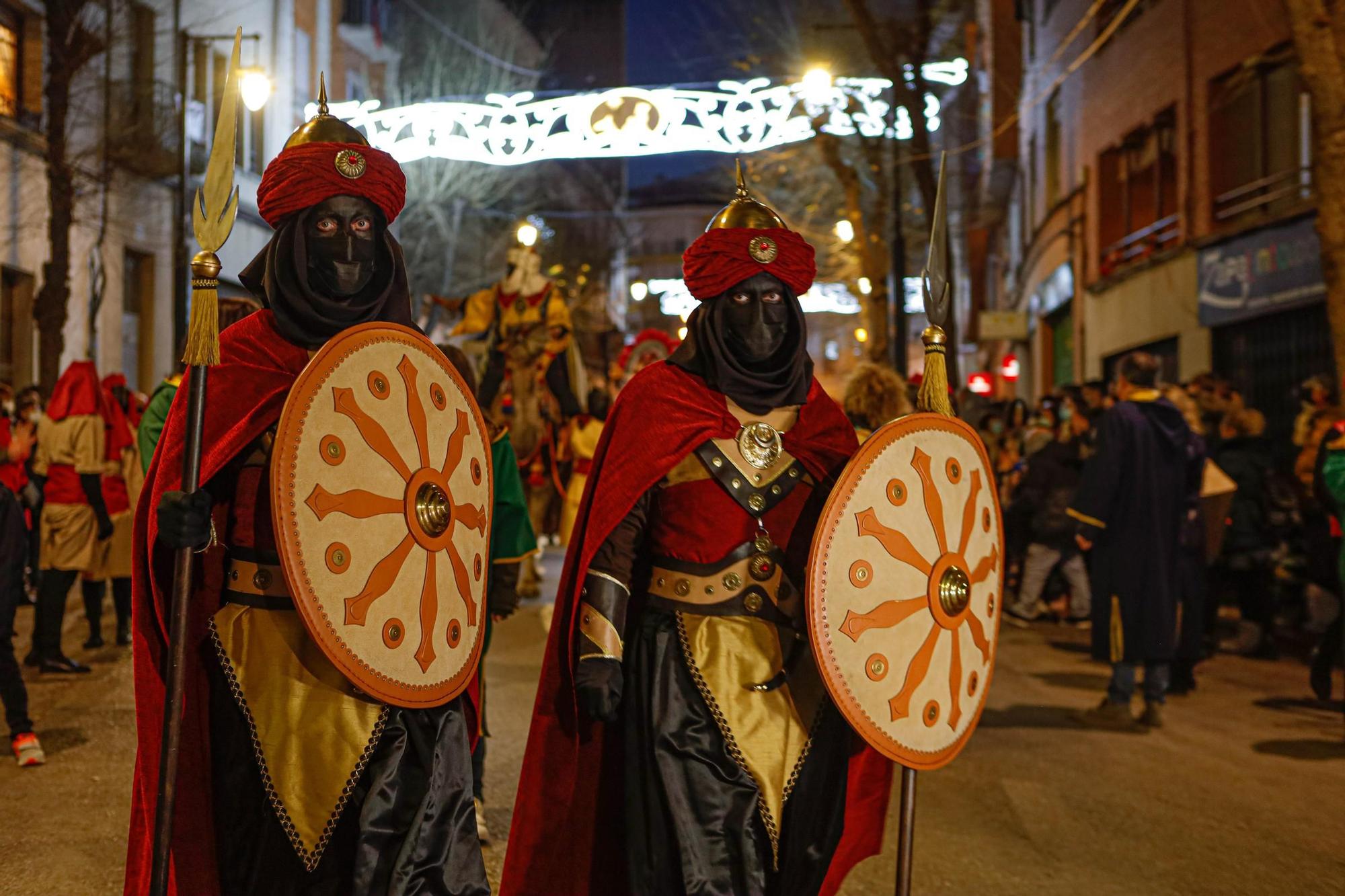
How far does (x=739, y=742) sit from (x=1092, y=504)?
16.2 feet

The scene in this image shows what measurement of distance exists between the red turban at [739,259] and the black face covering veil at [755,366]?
0.05 meters

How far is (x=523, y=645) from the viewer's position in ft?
33.5

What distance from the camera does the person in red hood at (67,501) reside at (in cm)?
883

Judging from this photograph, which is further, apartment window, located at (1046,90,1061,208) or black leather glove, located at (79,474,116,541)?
apartment window, located at (1046,90,1061,208)

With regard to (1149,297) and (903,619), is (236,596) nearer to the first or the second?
(903,619)

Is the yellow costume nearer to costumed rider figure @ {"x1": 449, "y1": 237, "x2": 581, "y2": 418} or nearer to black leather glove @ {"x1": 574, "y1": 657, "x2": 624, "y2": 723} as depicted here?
costumed rider figure @ {"x1": 449, "y1": 237, "x2": 581, "y2": 418}

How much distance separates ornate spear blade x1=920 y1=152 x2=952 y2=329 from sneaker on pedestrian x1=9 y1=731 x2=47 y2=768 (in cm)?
484

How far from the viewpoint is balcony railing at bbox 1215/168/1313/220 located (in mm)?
15922

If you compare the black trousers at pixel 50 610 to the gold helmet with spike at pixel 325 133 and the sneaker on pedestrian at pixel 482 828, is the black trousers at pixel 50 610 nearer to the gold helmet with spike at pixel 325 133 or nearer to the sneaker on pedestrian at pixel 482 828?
the sneaker on pedestrian at pixel 482 828

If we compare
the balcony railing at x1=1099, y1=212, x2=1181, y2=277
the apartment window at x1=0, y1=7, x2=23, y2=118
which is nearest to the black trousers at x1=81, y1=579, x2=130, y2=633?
the apartment window at x1=0, y1=7, x2=23, y2=118

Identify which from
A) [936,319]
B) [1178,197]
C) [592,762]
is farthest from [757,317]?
[1178,197]

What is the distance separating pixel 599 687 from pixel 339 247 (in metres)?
1.28

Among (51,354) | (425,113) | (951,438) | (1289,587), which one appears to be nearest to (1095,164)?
(425,113)

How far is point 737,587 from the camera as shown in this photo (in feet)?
12.0
